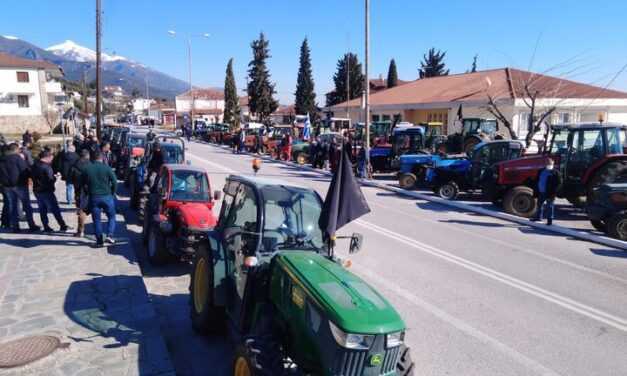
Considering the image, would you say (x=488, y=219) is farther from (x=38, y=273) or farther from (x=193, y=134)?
(x=193, y=134)

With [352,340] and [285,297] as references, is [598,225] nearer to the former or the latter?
[285,297]

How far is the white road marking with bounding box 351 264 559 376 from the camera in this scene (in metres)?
5.12

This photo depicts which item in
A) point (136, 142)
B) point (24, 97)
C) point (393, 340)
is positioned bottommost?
point (393, 340)

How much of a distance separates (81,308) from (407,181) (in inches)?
563

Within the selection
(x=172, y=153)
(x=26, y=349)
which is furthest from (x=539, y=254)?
(x=172, y=153)

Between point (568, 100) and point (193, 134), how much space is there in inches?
1542

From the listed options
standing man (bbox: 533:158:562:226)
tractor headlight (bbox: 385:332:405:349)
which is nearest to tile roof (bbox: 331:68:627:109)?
standing man (bbox: 533:158:562:226)

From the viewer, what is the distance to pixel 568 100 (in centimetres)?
3159

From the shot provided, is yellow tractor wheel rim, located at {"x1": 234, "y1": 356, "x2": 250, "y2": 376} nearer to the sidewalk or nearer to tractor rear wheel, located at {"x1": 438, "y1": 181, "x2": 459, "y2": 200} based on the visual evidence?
the sidewalk

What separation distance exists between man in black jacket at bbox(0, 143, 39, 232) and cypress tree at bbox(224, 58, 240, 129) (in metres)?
55.6

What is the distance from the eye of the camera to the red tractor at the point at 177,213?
781cm

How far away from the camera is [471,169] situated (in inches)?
624

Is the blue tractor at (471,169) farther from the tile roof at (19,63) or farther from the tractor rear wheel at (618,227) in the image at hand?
the tile roof at (19,63)

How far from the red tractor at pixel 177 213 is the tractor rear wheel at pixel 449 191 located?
32.4 ft
